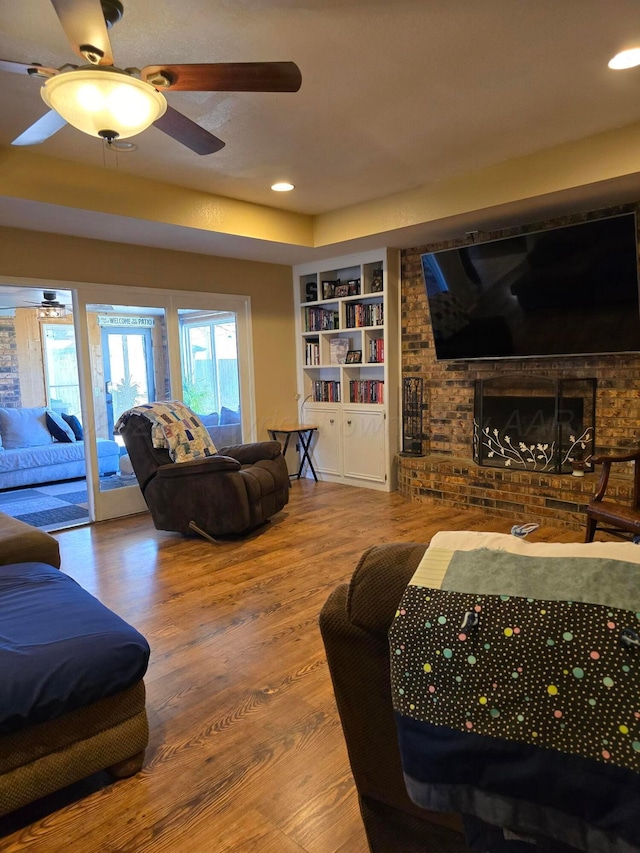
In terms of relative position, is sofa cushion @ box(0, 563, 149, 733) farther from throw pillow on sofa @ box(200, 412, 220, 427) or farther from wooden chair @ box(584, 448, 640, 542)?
throw pillow on sofa @ box(200, 412, 220, 427)

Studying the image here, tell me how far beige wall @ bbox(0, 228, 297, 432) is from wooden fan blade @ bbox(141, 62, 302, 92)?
2723mm

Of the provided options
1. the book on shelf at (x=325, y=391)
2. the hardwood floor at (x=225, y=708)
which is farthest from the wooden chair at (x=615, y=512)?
the book on shelf at (x=325, y=391)

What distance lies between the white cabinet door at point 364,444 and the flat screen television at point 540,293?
98 cm

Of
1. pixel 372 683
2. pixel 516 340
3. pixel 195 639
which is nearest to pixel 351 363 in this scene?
pixel 516 340

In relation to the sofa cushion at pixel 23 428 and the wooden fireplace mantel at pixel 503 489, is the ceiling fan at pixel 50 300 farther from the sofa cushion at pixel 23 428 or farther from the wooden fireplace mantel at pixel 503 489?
the wooden fireplace mantel at pixel 503 489

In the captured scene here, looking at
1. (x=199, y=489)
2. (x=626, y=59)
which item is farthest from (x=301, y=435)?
(x=626, y=59)

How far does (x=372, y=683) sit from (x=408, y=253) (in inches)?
185

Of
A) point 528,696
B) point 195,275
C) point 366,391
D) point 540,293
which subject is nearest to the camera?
point 528,696

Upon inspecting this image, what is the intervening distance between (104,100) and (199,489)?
2633 millimetres

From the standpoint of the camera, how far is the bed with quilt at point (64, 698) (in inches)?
60.1

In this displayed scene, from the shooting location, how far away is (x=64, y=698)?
5.16ft

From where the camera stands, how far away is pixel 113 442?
16.1ft

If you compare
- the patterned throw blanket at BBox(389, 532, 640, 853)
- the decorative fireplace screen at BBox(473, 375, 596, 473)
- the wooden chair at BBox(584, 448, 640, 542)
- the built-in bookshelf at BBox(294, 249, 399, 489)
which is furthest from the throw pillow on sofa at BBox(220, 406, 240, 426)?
the patterned throw blanket at BBox(389, 532, 640, 853)

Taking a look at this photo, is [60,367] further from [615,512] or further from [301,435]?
[615,512]
